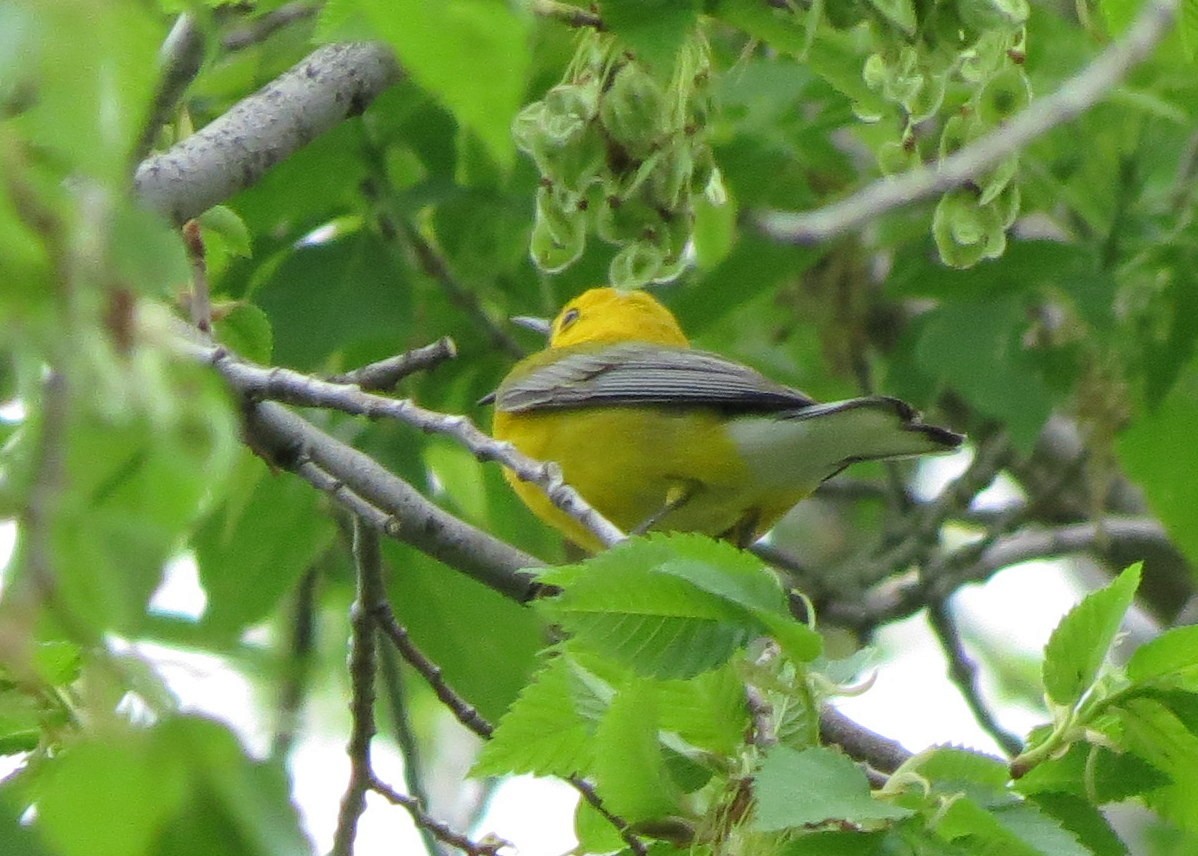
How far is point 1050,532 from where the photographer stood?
664 cm

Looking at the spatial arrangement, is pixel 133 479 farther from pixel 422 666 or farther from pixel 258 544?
pixel 258 544

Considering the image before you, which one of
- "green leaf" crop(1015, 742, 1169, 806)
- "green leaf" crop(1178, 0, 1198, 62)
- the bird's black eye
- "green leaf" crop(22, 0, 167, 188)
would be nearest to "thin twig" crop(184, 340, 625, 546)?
"green leaf" crop(1015, 742, 1169, 806)

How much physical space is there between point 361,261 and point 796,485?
69.2 inches

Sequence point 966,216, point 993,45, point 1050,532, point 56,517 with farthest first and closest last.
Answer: point 1050,532, point 966,216, point 993,45, point 56,517

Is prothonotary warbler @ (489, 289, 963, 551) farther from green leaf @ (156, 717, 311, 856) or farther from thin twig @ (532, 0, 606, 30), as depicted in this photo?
green leaf @ (156, 717, 311, 856)

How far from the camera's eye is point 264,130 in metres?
3.12

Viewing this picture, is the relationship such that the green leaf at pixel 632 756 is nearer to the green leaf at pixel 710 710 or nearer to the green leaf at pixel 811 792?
the green leaf at pixel 710 710

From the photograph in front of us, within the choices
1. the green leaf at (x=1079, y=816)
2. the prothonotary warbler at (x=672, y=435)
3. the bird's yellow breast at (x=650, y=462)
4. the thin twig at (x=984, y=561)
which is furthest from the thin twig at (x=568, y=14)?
the thin twig at (x=984, y=561)

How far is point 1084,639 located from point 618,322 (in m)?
4.17

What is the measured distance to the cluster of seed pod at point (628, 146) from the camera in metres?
2.79

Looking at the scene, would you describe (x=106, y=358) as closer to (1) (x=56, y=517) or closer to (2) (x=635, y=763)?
(1) (x=56, y=517)

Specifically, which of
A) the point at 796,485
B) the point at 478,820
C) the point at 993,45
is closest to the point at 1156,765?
the point at 993,45

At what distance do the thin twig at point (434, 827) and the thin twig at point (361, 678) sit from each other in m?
0.03

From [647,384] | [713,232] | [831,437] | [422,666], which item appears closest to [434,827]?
[422,666]
